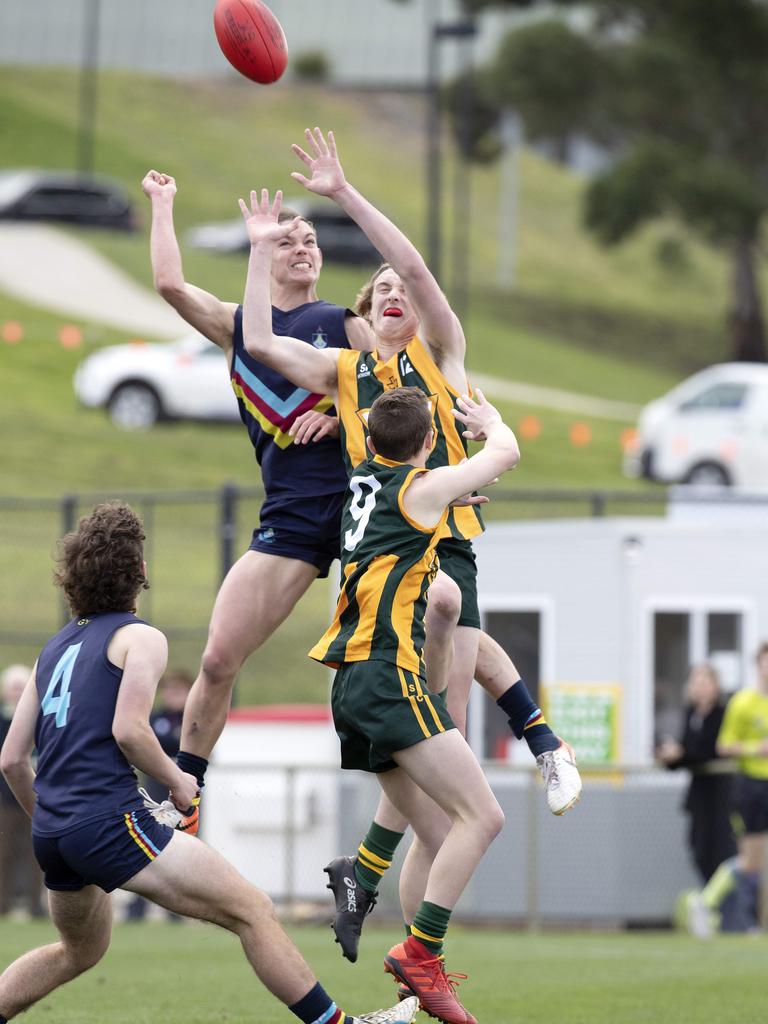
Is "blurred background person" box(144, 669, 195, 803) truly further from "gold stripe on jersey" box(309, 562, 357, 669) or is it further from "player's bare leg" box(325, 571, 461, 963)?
"gold stripe on jersey" box(309, 562, 357, 669)

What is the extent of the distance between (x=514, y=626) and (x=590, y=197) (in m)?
28.3

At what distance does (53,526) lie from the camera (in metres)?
26.8

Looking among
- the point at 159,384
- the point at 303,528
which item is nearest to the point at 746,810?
the point at 303,528

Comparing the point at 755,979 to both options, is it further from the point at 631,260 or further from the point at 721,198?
the point at 631,260

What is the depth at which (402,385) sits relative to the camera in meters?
6.87

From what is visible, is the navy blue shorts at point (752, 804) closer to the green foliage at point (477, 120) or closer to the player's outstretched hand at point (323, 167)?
the player's outstretched hand at point (323, 167)

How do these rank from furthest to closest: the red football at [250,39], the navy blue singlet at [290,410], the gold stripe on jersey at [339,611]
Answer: the red football at [250,39]
the navy blue singlet at [290,410]
the gold stripe on jersey at [339,611]

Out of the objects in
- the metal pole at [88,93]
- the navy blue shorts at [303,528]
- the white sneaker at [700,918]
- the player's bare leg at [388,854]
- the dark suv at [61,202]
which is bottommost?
the white sneaker at [700,918]

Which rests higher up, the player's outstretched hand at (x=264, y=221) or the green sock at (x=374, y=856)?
the player's outstretched hand at (x=264, y=221)

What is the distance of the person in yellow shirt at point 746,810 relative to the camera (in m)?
13.3

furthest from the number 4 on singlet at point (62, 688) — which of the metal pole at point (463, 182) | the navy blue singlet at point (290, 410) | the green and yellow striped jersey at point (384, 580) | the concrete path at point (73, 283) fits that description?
the concrete path at point (73, 283)

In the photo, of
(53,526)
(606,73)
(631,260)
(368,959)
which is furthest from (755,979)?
(631,260)

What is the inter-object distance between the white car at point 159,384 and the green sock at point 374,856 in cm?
2237

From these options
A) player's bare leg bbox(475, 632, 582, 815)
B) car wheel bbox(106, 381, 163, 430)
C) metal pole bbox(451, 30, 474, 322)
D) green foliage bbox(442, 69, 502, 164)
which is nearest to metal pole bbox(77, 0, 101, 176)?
green foliage bbox(442, 69, 502, 164)
